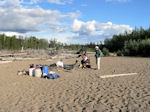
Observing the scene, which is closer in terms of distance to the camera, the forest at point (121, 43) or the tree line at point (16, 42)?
the forest at point (121, 43)

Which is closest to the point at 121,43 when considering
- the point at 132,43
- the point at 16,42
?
the point at 132,43

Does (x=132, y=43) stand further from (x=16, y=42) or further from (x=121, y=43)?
(x=16, y=42)

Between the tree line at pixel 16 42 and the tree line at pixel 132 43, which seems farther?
the tree line at pixel 16 42

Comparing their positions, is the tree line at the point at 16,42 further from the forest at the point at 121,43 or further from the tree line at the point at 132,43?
the tree line at the point at 132,43

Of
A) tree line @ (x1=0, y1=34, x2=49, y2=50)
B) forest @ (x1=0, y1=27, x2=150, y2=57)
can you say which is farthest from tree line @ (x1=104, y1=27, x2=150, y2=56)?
tree line @ (x1=0, y1=34, x2=49, y2=50)

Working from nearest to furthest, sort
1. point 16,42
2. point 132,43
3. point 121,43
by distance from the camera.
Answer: point 132,43
point 121,43
point 16,42

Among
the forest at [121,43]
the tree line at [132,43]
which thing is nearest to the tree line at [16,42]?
the forest at [121,43]

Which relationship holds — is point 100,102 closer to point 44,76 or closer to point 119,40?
point 44,76

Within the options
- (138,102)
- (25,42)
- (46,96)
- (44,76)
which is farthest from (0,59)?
(25,42)

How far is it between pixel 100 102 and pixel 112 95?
83 centimetres

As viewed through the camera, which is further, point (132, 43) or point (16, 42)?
point (16, 42)

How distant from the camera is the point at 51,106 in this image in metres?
4.92

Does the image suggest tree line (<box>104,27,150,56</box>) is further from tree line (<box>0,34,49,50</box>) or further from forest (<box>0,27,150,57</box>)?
tree line (<box>0,34,49,50</box>)

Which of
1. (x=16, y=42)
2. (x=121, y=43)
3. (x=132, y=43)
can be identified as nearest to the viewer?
(x=132, y=43)
